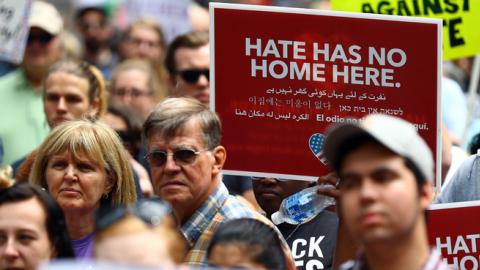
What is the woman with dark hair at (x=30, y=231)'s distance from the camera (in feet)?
22.4

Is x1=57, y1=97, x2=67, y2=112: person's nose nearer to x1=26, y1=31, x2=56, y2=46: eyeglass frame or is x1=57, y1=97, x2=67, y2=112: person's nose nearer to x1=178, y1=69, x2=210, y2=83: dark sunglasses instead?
x1=178, y1=69, x2=210, y2=83: dark sunglasses

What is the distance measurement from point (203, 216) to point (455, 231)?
1201mm

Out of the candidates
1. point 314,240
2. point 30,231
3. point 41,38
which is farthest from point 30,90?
point 30,231

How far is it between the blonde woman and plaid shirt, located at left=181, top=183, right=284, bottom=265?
371 millimetres

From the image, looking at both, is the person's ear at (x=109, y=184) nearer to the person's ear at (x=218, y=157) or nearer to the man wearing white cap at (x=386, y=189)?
the person's ear at (x=218, y=157)

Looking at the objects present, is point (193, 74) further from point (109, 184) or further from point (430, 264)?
point (430, 264)

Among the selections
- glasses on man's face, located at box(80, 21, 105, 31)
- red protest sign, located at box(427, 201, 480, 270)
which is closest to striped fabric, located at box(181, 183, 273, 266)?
red protest sign, located at box(427, 201, 480, 270)

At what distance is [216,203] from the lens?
8203 mm

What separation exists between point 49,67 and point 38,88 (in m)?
0.20

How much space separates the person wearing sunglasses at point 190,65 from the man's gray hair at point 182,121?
282 centimetres

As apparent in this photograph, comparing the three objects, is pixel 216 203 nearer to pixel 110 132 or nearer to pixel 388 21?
pixel 110 132

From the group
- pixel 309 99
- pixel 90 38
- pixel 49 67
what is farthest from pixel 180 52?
pixel 90 38

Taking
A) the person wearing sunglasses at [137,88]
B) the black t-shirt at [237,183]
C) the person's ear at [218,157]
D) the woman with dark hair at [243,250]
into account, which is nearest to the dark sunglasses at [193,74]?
the black t-shirt at [237,183]

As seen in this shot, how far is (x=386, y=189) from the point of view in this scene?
5758 mm
